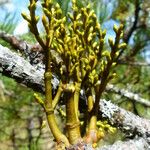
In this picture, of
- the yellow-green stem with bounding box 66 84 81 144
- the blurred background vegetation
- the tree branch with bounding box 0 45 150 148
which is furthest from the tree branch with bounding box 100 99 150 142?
the blurred background vegetation

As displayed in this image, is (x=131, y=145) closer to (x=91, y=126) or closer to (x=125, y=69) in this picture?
(x=91, y=126)

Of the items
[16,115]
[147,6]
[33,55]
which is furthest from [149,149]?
[16,115]

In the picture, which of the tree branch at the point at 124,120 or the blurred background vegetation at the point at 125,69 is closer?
the tree branch at the point at 124,120

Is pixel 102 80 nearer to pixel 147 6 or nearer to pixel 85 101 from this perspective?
pixel 85 101

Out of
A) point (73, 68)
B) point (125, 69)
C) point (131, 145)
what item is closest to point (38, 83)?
point (73, 68)

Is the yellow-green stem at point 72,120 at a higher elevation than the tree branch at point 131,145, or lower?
higher

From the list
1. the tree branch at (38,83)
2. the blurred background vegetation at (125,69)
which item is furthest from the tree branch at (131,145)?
the blurred background vegetation at (125,69)

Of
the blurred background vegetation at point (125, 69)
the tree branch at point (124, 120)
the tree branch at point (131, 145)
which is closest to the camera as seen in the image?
the tree branch at point (131, 145)

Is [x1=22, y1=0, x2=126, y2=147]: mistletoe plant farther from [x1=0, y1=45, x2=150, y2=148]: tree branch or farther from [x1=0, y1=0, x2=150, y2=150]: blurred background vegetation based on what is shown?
[x1=0, y1=0, x2=150, y2=150]: blurred background vegetation

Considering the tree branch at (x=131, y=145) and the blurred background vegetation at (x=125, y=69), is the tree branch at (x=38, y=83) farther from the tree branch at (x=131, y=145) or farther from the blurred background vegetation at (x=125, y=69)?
the blurred background vegetation at (x=125, y=69)
